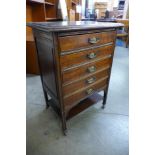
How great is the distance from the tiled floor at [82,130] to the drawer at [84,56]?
0.68 m

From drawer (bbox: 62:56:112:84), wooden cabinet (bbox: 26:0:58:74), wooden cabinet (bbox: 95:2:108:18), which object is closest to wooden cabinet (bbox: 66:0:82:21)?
wooden cabinet (bbox: 26:0:58:74)

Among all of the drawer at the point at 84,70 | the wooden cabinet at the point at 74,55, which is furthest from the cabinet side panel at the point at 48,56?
the drawer at the point at 84,70

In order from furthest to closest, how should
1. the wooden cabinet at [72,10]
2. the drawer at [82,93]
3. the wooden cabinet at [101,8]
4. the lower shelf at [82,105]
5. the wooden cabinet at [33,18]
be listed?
1. the wooden cabinet at [101,8]
2. the wooden cabinet at [72,10]
3. the wooden cabinet at [33,18]
4. the lower shelf at [82,105]
5. the drawer at [82,93]

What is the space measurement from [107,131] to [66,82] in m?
0.68

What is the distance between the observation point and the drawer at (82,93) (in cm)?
109

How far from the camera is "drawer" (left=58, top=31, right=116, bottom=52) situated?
836 millimetres

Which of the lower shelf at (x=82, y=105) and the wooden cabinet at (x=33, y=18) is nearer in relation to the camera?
the lower shelf at (x=82, y=105)

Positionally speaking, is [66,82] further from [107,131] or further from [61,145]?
[107,131]

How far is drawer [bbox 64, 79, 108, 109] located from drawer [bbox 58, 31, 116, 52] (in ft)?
1.33

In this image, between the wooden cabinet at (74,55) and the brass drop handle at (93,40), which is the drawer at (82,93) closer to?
the wooden cabinet at (74,55)

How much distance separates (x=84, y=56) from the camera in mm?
1005
